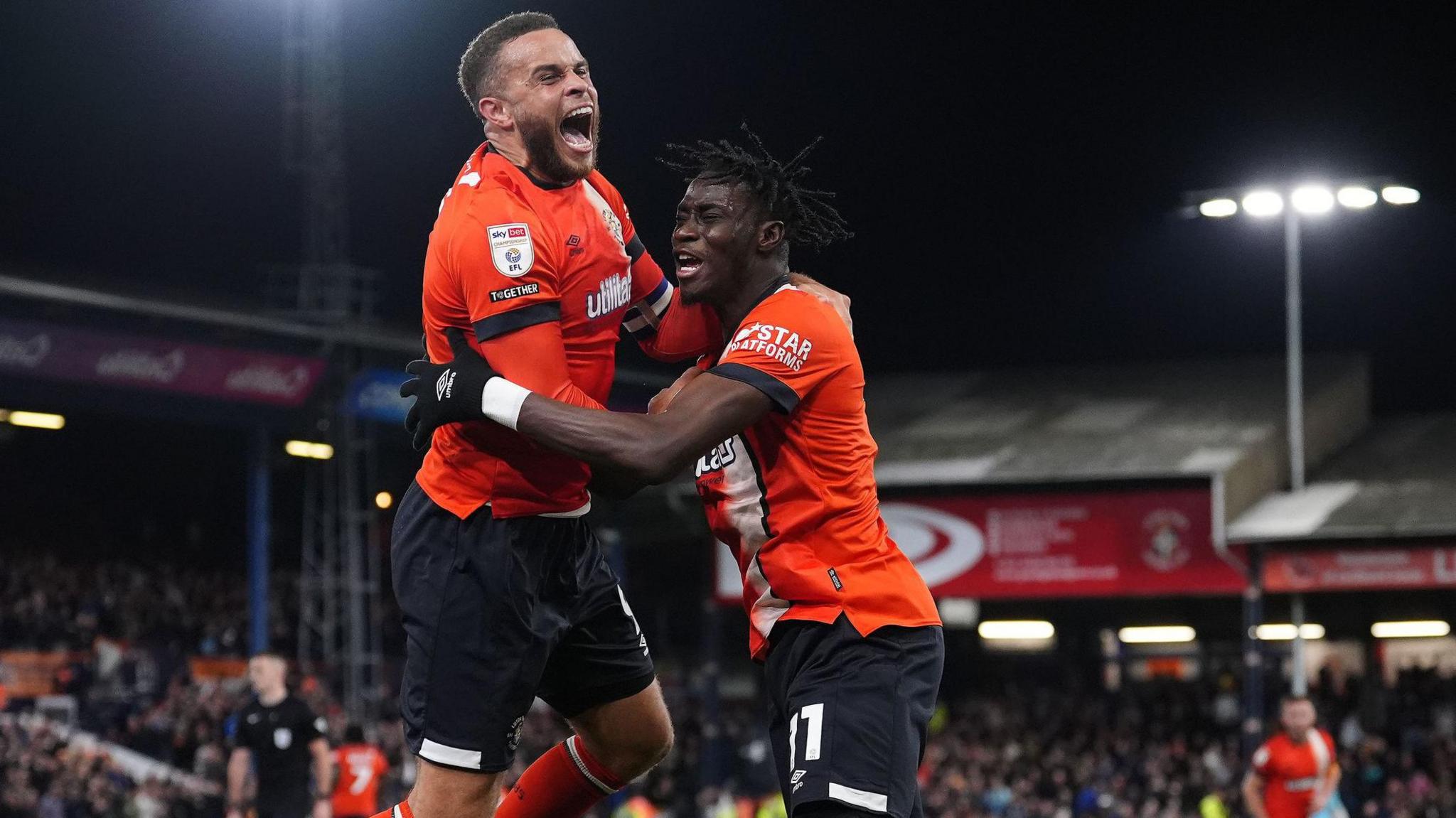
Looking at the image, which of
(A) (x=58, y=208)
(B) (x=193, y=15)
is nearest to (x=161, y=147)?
A: (A) (x=58, y=208)

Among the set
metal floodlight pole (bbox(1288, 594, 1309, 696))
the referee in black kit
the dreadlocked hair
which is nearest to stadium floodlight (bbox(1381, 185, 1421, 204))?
metal floodlight pole (bbox(1288, 594, 1309, 696))

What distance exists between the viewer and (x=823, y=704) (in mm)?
5102

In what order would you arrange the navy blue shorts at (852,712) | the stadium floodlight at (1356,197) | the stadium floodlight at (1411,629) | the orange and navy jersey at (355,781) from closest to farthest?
the navy blue shorts at (852,712) → the orange and navy jersey at (355,781) → the stadium floodlight at (1356,197) → the stadium floodlight at (1411,629)

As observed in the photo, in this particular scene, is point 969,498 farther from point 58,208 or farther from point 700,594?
point 58,208

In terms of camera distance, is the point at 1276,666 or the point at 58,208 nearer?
the point at 1276,666

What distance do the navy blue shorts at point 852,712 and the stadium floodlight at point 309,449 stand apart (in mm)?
22432

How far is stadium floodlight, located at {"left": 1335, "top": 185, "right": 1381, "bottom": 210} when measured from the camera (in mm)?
20125

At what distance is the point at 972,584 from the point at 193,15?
1355cm

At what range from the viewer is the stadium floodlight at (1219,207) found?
20281 millimetres

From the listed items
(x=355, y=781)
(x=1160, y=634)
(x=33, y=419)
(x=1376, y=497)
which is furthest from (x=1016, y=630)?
(x=355, y=781)

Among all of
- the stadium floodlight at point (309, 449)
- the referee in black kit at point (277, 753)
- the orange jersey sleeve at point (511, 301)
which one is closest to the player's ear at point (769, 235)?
the orange jersey sleeve at point (511, 301)

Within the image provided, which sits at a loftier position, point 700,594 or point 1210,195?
point 1210,195

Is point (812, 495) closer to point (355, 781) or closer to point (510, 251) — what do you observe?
point (510, 251)

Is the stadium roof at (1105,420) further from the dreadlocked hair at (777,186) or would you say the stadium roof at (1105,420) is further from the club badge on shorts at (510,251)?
the club badge on shorts at (510,251)
